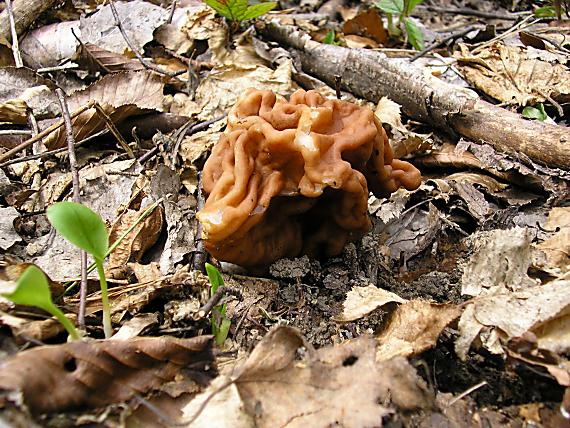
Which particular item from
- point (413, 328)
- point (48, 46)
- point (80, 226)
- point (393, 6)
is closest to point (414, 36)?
point (393, 6)

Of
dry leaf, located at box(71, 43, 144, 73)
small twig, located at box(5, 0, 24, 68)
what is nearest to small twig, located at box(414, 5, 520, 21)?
dry leaf, located at box(71, 43, 144, 73)

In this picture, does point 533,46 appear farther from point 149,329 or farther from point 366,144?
point 149,329

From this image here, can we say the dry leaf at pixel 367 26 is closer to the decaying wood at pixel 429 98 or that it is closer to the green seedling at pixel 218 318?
the decaying wood at pixel 429 98

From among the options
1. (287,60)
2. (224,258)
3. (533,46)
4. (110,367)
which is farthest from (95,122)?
(533,46)

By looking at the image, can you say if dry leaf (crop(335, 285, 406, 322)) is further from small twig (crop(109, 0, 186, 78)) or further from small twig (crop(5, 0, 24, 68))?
small twig (crop(5, 0, 24, 68))

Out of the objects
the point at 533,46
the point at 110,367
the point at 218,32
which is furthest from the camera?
the point at 218,32

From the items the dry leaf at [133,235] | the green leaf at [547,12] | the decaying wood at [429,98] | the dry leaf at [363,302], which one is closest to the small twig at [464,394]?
the dry leaf at [363,302]
